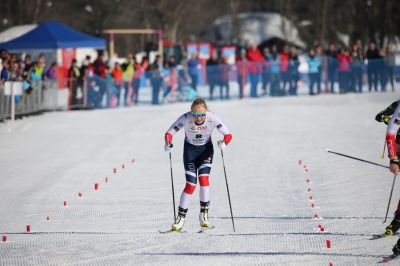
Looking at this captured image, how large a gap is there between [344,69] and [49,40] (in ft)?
33.5

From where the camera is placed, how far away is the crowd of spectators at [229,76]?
28547 mm

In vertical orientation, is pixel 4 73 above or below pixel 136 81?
above

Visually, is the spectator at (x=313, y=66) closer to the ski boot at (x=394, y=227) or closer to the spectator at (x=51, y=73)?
the spectator at (x=51, y=73)

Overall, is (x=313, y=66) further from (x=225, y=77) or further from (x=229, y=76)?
(x=225, y=77)

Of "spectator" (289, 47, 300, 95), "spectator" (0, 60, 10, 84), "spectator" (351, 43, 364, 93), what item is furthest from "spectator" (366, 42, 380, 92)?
"spectator" (0, 60, 10, 84)

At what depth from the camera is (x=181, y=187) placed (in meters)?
15.6

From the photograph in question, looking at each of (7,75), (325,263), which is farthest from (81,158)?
(325,263)

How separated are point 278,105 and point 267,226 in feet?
55.9

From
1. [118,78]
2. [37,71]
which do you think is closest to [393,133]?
[37,71]

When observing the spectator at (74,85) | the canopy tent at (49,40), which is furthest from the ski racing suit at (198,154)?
the canopy tent at (49,40)

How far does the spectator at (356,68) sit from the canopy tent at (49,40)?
30.6 ft

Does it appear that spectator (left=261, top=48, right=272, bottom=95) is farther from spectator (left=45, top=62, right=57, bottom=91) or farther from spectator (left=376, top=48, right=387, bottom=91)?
spectator (left=45, top=62, right=57, bottom=91)

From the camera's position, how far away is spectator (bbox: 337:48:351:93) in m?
30.9

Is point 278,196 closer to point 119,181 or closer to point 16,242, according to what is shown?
point 119,181
